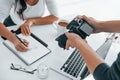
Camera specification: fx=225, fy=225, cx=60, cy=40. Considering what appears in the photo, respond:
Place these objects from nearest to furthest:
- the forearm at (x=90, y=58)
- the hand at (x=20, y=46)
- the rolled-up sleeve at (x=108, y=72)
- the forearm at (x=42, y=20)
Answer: the rolled-up sleeve at (x=108, y=72), the forearm at (x=90, y=58), the hand at (x=20, y=46), the forearm at (x=42, y=20)

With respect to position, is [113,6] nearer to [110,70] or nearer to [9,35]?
[9,35]

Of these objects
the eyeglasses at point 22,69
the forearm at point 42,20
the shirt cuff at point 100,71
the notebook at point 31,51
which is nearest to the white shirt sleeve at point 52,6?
the forearm at point 42,20

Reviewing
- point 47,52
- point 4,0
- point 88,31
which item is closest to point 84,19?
point 88,31

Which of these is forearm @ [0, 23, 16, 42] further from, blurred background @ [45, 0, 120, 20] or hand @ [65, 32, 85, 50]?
blurred background @ [45, 0, 120, 20]

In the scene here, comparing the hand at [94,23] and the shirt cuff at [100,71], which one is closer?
the shirt cuff at [100,71]

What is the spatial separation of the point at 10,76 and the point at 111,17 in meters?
1.97

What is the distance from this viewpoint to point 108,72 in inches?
35.3

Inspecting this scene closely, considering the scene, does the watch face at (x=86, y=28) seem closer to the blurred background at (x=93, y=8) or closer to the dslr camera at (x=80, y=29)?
the dslr camera at (x=80, y=29)

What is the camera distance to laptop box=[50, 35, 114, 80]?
1112mm

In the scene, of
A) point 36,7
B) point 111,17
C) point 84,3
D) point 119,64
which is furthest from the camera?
point 84,3

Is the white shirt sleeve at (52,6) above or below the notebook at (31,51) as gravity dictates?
above

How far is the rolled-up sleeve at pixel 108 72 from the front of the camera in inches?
33.3

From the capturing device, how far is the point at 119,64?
841 mm

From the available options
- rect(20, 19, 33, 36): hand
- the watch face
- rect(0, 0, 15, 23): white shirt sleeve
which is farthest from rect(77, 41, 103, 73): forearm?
rect(0, 0, 15, 23): white shirt sleeve
